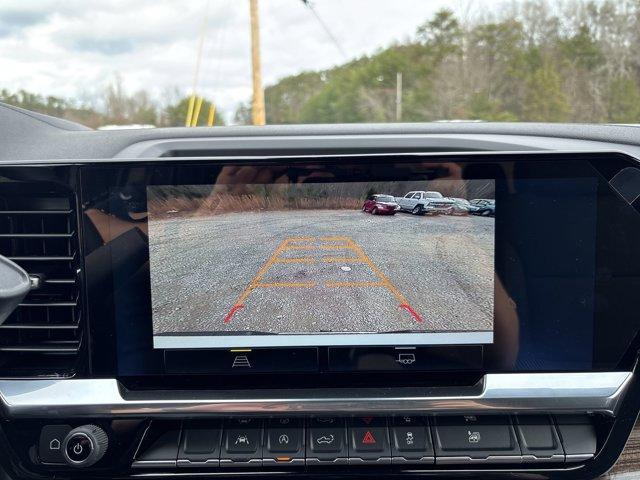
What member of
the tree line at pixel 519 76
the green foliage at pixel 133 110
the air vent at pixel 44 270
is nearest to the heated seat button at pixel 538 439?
the air vent at pixel 44 270

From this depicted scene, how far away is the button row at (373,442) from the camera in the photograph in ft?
5.79

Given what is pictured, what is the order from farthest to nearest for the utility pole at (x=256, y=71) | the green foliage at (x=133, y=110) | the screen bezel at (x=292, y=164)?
the utility pole at (x=256, y=71) < the green foliage at (x=133, y=110) < the screen bezel at (x=292, y=164)

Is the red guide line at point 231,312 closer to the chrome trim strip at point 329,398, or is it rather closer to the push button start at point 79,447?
the chrome trim strip at point 329,398

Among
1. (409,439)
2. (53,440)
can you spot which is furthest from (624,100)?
(53,440)

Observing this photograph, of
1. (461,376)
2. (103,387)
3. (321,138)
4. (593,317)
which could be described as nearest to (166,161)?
(321,138)

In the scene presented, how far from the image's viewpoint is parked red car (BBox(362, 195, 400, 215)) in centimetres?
175

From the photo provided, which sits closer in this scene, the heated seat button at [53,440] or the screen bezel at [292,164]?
the screen bezel at [292,164]

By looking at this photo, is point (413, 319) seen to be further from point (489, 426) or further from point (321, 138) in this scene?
point (321, 138)

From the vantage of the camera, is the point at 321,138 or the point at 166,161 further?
the point at 321,138

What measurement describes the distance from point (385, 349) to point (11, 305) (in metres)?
1.13

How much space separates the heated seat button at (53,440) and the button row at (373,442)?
0.26 metres

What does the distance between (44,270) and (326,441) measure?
1069 mm

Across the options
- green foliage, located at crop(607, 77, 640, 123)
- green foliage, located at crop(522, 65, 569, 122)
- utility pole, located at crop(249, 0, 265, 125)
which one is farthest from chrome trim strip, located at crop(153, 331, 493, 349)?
green foliage, located at crop(607, 77, 640, 123)

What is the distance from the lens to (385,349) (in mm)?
1763
